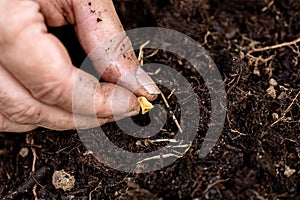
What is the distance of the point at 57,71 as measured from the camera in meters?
1.30

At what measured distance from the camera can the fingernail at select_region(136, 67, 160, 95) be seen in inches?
58.9

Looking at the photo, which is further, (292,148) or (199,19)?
(199,19)

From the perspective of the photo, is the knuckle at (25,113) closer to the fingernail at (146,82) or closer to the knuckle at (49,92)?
the knuckle at (49,92)

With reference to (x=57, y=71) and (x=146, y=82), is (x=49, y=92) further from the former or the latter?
(x=146, y=82)

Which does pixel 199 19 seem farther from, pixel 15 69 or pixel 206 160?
pixel 15 69

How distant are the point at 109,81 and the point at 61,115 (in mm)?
183

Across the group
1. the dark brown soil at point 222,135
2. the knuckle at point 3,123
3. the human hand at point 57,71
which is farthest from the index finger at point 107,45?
the knuckle at point 3,123

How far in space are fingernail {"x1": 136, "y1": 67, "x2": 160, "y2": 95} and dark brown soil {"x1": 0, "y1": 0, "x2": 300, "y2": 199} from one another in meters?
0.11

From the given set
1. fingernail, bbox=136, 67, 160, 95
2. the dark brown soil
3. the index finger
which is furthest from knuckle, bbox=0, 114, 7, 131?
fingernail, bbox=136, 67, 160, 95

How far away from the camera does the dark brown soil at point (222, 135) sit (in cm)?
142

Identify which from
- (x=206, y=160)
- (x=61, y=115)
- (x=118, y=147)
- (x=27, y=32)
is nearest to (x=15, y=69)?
(x=27, y=32)

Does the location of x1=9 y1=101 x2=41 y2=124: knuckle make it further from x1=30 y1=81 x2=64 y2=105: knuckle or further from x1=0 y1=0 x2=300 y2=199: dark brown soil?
x1=0 y1=0 x2=300 y2=199: dark brown soil

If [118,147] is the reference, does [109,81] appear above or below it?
above

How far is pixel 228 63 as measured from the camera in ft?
5.41
